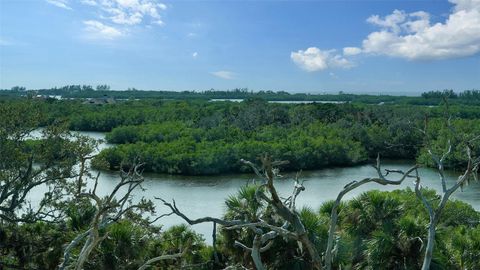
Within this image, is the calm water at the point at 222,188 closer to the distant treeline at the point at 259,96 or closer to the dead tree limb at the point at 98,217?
the dead tree limb at the point at 98,217

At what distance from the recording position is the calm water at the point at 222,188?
22.4m

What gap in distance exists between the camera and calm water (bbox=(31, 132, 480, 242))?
22375 mm

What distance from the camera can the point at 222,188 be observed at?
2848 centimetres

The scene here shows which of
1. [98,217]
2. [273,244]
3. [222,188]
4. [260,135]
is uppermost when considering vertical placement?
[98,217]

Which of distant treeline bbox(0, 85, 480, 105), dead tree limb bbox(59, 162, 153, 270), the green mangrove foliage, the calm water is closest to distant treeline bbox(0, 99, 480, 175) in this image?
the calm water

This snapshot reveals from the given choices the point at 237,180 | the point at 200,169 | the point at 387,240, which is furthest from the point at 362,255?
the point at 200,169

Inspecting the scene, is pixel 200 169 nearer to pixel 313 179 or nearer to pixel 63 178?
pixel 313 179

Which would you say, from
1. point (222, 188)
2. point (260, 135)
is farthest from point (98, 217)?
point (260, 135)

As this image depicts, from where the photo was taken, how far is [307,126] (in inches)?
1852

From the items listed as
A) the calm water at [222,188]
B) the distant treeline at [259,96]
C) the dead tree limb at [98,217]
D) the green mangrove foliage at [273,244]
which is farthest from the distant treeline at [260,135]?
the distant treeline at [259,96]

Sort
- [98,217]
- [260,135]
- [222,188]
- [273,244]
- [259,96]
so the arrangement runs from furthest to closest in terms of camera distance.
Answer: [259,96], [260,135], [222,188], [273,244], [98,217]

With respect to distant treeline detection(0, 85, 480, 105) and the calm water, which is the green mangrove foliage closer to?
the calm water

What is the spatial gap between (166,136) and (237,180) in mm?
13094

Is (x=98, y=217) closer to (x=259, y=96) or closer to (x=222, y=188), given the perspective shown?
(x=222, y=188)
